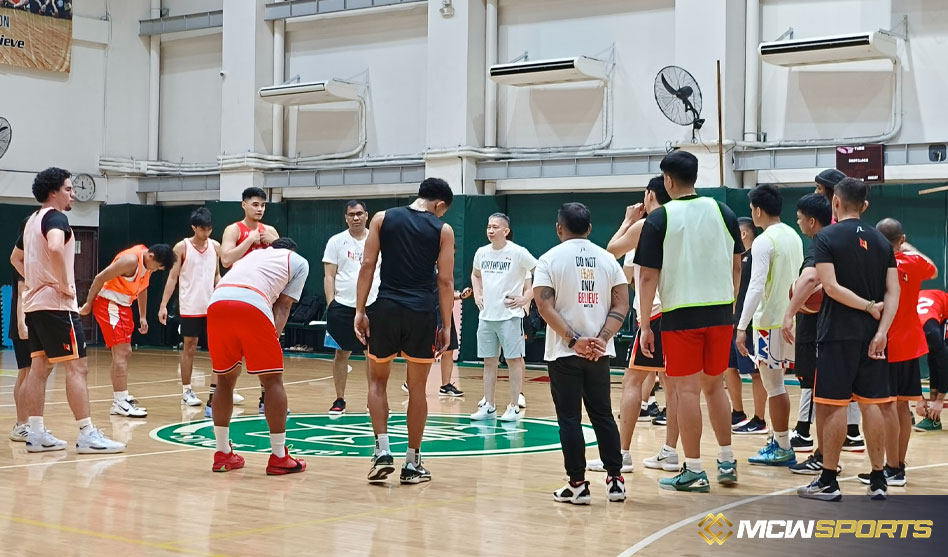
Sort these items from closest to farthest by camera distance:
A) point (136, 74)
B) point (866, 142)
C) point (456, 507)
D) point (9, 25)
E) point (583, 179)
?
point (456, 507)
point (866, 142)
point (583, 179)
point (9, 25)
point (136, 74)

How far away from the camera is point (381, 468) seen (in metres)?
6.70

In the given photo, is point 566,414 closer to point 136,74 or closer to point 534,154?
point 534,154

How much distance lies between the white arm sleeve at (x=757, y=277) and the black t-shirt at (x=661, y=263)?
1346 millimetres

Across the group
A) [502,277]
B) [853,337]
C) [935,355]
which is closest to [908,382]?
[853,337]

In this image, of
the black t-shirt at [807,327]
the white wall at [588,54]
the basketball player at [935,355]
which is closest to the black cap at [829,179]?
the black t-shirt at [807,327]

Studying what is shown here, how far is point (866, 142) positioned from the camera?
50.1 feet

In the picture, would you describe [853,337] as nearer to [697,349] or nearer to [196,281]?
[697,349]

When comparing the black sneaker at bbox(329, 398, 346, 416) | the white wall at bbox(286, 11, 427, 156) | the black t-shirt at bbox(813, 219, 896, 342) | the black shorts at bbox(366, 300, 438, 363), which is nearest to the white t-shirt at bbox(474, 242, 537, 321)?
the black sneaker at bbox(329, 398, 346, 416)

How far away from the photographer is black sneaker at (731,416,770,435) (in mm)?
9258

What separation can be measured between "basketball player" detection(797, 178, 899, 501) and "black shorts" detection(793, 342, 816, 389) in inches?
54.2

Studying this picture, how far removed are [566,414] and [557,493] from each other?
1.49 feet

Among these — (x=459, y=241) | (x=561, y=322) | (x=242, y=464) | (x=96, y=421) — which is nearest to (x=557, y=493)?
(x=561, y=322)

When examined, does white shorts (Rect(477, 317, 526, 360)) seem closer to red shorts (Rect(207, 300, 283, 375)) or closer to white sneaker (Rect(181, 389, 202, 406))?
white sneaker (Rect(181, 389, 202, 406))

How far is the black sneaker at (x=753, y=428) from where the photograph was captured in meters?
9.26
